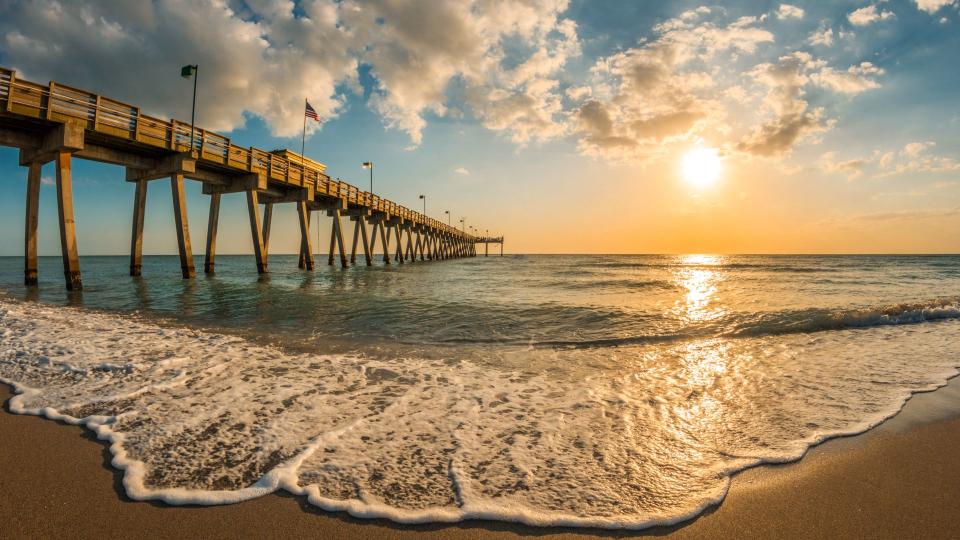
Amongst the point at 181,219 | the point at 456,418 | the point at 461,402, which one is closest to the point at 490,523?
the point at 456,418

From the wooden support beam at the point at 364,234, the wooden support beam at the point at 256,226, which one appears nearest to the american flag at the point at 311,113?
the wooden support beam at the point at 256,226

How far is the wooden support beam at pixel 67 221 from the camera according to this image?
546 inches

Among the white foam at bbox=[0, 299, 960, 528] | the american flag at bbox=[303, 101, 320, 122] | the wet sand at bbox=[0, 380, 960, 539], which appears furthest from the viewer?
the american flag at bbox=[303, 101, 320, 122]

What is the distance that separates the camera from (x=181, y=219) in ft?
62.5

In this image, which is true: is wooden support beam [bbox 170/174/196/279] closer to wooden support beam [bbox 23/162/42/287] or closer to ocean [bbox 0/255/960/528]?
wooden support beam [bbox 23/162/42/287]

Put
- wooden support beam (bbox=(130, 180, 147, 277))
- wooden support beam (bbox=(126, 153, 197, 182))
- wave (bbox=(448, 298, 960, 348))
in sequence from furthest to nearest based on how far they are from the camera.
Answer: wooden support beam (bbox=(130, 180, 147, 277)) → wooden support beam (bbox=(126, 153, 197, 182)) → wave (bbox=(448, 298, 960, 348))

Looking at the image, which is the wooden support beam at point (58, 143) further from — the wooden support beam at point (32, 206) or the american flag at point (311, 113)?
the american flag at point (311, 113)

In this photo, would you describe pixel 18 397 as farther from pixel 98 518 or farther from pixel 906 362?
pixel 906 362

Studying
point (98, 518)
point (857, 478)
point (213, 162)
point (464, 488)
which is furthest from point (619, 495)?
point (213, 162)

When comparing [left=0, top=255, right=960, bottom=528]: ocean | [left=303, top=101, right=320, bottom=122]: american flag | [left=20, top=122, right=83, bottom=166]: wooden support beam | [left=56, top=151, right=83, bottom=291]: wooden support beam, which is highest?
[left=303, top=101, right=320, bottom=122]: american flag

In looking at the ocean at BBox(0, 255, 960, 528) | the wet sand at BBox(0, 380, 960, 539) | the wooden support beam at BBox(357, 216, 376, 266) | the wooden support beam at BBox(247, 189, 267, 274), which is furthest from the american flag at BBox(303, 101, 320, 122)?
the wet sand at BBox(0, 380, 960, 539)

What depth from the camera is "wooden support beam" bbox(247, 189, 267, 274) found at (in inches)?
875

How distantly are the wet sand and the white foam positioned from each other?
0.09 m

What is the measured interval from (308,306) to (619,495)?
10.9 m
